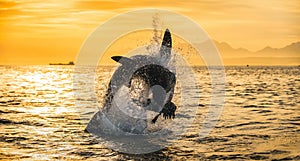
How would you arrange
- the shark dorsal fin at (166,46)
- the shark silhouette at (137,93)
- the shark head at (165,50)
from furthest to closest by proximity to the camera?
1. the shark dorsal fin at (166,46)
2. the shark head at (165,50)
3. the shark silhouette at (137,93)

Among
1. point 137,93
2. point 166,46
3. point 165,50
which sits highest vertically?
point 166,46

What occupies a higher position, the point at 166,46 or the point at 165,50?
the point at 166,46

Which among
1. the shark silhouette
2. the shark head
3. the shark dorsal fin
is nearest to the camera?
the shark silhouette

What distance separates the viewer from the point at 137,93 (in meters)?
16.5

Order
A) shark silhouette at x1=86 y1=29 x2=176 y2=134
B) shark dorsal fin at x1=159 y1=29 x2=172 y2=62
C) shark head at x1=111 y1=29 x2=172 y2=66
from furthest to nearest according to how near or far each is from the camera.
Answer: shark dorsal fin at x1=159 y1=29 x2=172 y2=62 < shark head at x1=111 y1=29 x2=172 y2=66 < shark silhouette at x1=86 y1=29 x2=176 y2=134

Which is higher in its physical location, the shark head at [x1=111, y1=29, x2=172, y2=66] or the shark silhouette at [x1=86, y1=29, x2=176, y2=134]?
the shark head at [x1=111, y1=29, x2=172, y2=66]

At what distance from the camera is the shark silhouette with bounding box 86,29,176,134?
1491 cm

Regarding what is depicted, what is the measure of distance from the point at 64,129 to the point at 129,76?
448 cm

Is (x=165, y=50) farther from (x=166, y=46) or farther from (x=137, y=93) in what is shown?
(x=137, y=93)

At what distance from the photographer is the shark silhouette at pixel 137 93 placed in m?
14.9

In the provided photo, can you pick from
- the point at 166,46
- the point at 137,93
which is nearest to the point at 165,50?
the point at 166,46

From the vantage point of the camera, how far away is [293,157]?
496 inches

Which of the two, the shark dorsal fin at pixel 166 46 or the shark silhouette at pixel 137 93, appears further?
the shark dorsal fin at pixel 166 46

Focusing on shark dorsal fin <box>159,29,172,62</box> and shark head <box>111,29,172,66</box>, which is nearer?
shark head <box>111,29,172,66</box>
